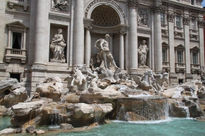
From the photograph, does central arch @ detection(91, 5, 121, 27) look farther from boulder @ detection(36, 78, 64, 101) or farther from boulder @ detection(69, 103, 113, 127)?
boulder @ detection(69, 103, 113, 127)

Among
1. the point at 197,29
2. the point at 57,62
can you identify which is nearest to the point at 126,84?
the point at 57,62

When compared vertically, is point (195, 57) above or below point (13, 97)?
above

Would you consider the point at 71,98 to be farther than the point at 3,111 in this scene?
No

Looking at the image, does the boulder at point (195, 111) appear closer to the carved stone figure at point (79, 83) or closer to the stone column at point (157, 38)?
the carved stone figure at point (79, 83)

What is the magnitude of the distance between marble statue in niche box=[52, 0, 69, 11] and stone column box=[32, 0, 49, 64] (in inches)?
40.3

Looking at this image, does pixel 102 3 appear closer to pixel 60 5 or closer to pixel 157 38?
pixel 60 5

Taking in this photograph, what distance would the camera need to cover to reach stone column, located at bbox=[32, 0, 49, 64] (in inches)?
567

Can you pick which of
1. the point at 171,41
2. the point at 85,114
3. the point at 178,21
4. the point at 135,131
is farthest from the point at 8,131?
the point at 178,21

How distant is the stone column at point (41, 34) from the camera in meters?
14.4

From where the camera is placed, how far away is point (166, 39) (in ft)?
70.3

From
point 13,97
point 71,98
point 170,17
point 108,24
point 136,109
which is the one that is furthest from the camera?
point 170,17

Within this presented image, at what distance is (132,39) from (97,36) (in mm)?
3369

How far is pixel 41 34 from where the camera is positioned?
1460 cm

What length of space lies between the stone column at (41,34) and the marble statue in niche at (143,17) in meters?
9.28
